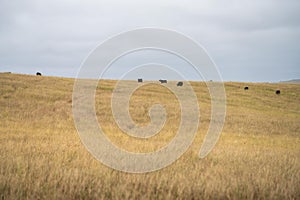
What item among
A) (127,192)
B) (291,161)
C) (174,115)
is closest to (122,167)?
(127,192)

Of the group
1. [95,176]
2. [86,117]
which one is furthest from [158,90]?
[95,176]

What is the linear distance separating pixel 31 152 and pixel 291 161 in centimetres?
731

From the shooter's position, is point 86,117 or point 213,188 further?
point 86,117

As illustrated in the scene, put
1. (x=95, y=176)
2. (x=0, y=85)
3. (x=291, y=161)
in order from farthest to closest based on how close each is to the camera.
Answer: (x=0, y=85) → (x=291, y=161) → (x=95, y=176)

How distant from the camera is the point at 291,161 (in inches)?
401

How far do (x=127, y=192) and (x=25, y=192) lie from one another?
1.77 metres

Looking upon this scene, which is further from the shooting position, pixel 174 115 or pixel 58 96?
pixel 58 96

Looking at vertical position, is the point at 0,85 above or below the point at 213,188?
above

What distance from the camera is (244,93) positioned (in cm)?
5619

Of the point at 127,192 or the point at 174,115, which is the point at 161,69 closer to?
the point at 127,192

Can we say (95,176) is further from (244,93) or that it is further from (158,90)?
(244,93)

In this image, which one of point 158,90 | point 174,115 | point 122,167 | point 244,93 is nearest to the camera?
point 122,167

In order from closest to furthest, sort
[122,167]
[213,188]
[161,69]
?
[213,188], [122,167], [161,69]

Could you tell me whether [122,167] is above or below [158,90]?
below
